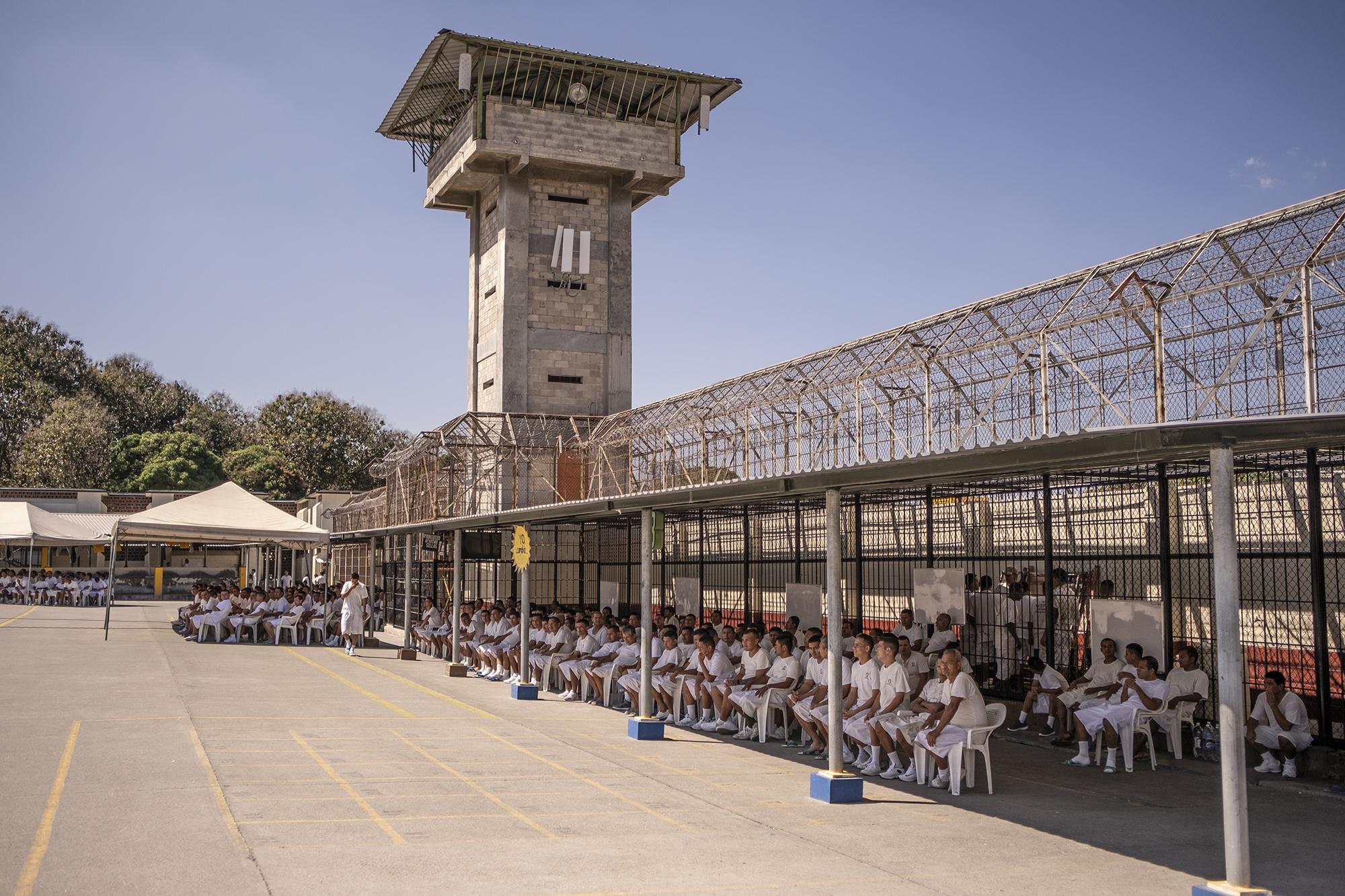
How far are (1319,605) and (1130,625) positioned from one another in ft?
6.56

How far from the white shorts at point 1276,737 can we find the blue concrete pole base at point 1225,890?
16.1 feet

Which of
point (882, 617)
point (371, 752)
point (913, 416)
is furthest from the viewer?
point (882, 617)

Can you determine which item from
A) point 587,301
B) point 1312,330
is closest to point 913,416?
point 1312,330

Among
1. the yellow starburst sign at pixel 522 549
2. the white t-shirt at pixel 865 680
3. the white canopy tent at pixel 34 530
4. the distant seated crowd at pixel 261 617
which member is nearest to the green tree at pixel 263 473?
the white canopy tent at pixel 34 530

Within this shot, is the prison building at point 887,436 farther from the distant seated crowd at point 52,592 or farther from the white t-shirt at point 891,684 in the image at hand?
the distant seated crowd at point 52,592

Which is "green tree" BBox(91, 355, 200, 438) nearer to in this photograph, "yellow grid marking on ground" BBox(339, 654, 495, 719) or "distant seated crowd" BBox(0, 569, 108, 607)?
"distant seated crowd" BBox(0, 569, 108, 607)

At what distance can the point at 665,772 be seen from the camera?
11008 millimetres

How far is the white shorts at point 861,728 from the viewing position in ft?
36.3

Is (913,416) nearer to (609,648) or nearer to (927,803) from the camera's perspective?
(609,648)

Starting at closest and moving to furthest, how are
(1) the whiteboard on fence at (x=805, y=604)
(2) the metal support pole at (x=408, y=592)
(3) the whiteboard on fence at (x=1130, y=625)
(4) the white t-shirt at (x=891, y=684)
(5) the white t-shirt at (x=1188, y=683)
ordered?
(4) the white t-shirt at (x=891, y=684), (5) the white t-shirt at (x=1188, y=683), (3) the whiteboard on fence at (x=1130, y=625), (1) the whiteboard on fence at (x=805, y=604), (2) the metal support pole at (x=408, y=592)

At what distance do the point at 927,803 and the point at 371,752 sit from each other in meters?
5.58

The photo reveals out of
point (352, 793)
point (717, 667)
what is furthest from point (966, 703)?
point (352, 793)

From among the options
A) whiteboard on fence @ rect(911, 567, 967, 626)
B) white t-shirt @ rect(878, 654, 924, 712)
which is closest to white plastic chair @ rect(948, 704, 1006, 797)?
white t-shirt @ rect(878, 654, 924, 712)

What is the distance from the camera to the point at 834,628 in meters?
9.96
